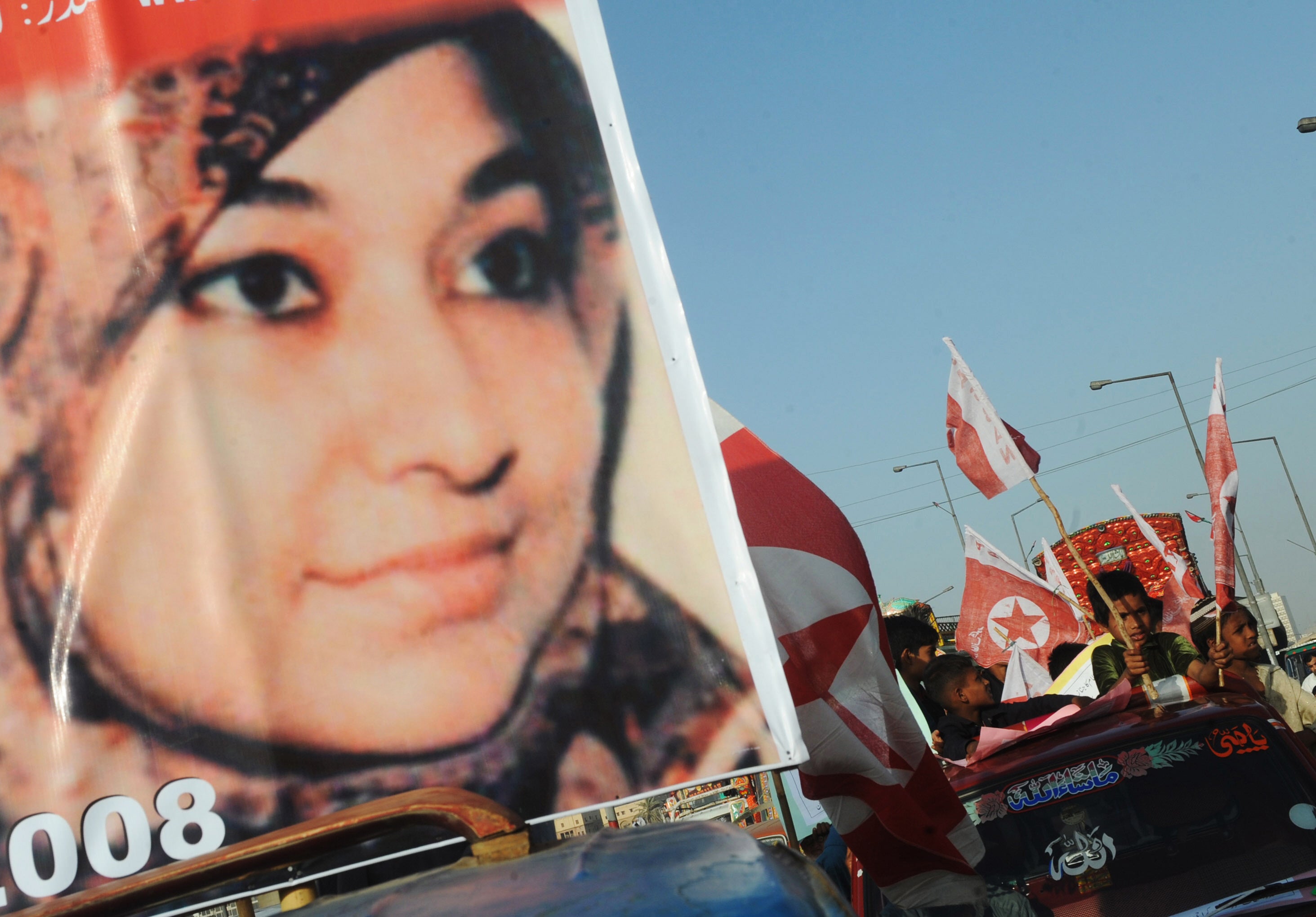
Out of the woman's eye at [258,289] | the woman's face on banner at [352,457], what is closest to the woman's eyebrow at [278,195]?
the woman's face on banner at [352,457]

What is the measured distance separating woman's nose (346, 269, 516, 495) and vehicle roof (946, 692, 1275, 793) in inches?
104

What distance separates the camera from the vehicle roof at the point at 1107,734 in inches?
161

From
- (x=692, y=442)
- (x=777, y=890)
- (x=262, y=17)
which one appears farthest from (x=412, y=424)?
(x=777, y=890)

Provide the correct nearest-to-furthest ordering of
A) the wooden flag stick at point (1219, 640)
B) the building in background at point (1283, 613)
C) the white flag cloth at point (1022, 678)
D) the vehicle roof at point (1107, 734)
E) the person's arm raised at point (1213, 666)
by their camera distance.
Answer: the vehicle roof at point (1107, 734) < the wooden flag stick at point (1219, 640) < the person's arm raised at point (1213, 666) < the white flag cloth at point (1022, 678) < the building in background at point (1283, 613)

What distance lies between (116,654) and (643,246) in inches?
49.8

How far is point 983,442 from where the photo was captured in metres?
6.76

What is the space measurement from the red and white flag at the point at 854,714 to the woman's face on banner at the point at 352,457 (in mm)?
1353

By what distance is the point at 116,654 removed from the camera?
2.18 m

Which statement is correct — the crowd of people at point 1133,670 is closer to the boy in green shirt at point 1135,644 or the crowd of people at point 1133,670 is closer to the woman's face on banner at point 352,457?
the boy in green shirt at point 1135,644

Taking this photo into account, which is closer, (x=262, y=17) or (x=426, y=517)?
(x=426, y=517)

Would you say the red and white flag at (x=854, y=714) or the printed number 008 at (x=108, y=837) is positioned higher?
the printed number 008 at (x=108, y=837)

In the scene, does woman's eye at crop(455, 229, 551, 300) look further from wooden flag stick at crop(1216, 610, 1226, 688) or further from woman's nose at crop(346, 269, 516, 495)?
wooden flag stick at crop(1216, 610, 1226, 688)

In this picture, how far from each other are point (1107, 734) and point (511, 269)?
2855mm

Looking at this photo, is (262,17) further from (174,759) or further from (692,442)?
(174,759)
